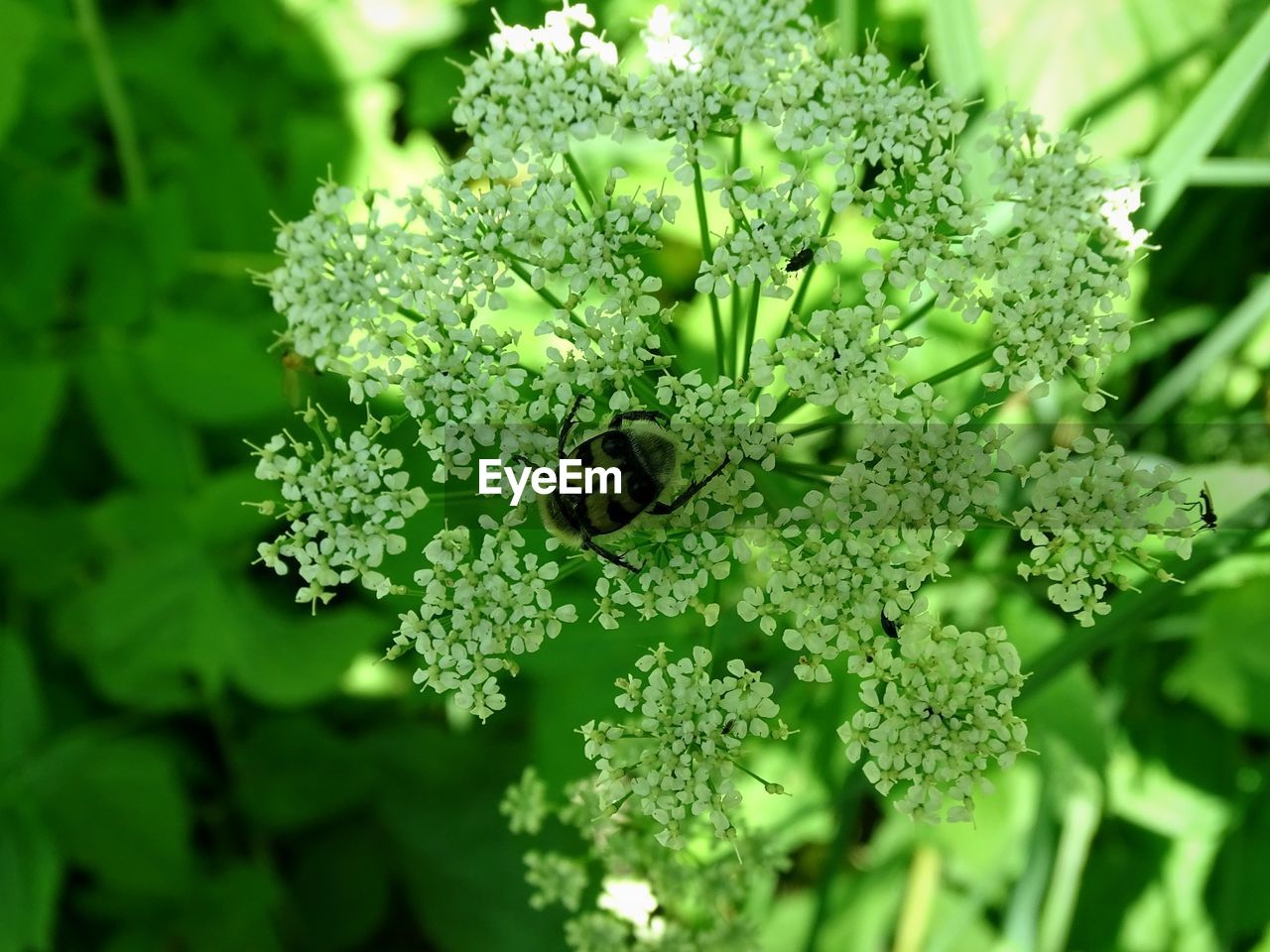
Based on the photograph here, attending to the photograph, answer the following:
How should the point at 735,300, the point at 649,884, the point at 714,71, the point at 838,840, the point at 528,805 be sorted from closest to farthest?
1. the point at 714,71
2. the point at 735,300
3. the point at 649,884
4. the point at 528,805
5. the point at 838,840

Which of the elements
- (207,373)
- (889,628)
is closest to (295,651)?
(207,373)

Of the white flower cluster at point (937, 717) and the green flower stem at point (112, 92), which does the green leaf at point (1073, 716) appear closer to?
the white flower cluster at point (937, 717)

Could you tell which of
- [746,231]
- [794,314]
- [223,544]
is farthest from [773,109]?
[223,544]

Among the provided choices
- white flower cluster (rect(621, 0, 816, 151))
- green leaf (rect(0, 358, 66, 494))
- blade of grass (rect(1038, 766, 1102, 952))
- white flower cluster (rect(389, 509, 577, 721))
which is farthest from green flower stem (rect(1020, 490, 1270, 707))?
green leaf (rect(0, 358, 66, 494))

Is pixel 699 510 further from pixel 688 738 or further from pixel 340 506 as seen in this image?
pixel 340 506

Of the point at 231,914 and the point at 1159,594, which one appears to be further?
the point at 231,914

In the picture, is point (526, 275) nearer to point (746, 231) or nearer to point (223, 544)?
point (746, 231)
